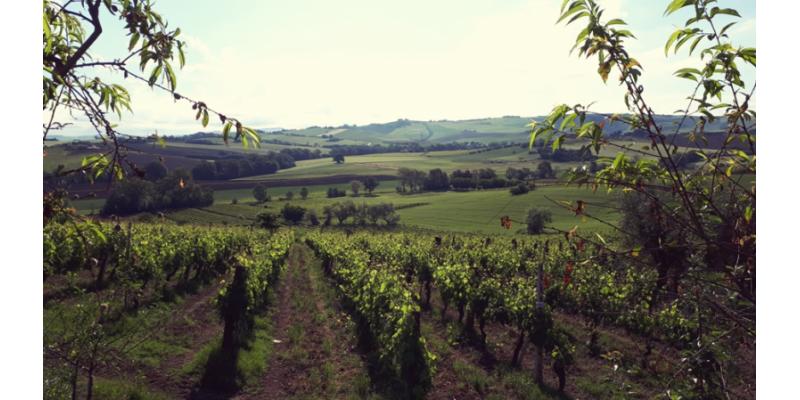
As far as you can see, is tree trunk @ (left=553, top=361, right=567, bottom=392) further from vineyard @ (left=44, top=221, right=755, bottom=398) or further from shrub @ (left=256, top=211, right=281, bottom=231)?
shrub @ (left=256, top=211, right=281, bottom=231)

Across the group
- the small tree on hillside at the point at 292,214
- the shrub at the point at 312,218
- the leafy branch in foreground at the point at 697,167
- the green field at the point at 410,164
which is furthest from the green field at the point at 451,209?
the leafy branch in foreground at the point at 697,167

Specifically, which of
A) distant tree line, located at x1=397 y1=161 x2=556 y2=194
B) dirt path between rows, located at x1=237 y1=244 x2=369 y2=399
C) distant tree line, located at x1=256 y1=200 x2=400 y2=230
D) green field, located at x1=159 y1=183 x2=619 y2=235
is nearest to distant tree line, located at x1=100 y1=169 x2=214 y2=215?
green field, located at x1=159 y1=183 x2=619 y2=235

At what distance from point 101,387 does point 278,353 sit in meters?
5.19

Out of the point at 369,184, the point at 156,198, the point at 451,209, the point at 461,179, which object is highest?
the point at 461,179

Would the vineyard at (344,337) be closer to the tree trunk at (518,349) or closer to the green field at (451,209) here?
the tree trunk at (518,349)

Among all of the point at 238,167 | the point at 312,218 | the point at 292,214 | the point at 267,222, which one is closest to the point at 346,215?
the point at 312,218

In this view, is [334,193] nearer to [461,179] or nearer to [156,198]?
[461,179]

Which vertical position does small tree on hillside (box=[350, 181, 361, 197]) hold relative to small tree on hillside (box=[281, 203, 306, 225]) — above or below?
above

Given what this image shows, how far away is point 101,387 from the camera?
856cm

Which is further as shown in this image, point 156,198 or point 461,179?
point 461,179

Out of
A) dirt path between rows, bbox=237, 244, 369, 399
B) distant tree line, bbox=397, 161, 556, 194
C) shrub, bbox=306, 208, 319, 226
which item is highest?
distant tree line, bbox=397, 161, 556, 194

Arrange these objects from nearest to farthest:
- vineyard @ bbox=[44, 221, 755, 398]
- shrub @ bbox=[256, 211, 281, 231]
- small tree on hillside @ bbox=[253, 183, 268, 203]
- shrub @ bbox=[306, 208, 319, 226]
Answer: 1. vineyard @ bbox=[44, 221, 755, 398]
2. shrub @ bbox=[256, 211, 281, 231]
3. shrub @ bbox=[306, 208, 319, 226]
4. small tree on hillside @ bbox=[253, 183, 268, 203]

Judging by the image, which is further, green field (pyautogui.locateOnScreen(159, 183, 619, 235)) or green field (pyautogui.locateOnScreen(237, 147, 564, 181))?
green field (pyautogui.locateOnScreen(237, 147, 564, 181))

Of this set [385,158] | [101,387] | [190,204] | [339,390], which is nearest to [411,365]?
[339,390]
